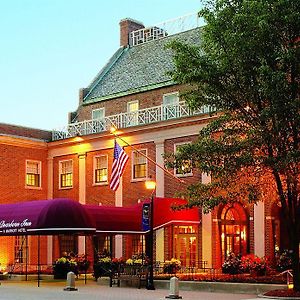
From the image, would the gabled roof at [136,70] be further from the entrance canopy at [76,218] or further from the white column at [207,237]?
the entrance canopy at [76,218]

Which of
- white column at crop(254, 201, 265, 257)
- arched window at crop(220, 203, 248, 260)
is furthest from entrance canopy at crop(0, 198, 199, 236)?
white column at crop(254, 201, 265, 257)

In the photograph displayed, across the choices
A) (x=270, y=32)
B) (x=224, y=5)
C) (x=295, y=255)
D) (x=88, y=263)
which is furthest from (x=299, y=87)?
(x=88, y=263)

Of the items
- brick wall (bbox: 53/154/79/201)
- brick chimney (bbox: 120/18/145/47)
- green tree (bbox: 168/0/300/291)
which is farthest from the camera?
brick chimney (bbox: 120/18/145/47)

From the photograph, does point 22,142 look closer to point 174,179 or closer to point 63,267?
point 63,267

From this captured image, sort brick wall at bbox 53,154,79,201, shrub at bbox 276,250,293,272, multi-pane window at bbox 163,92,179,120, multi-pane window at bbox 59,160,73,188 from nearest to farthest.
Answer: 1. shrub at bbox 276,250,293,272
2. multi-pane window at bbox 163,92,179,120
3. brick wall at bbox 53,154,79,201
4. multi-pane window at bbox 59,160,73,188

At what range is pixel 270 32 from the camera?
2284cm

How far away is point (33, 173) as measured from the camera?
4425 centimetres

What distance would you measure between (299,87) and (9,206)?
16267 mm

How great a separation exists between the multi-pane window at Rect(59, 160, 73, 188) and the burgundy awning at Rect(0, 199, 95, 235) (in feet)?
37.7

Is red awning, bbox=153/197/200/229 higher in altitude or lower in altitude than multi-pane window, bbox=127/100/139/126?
lower

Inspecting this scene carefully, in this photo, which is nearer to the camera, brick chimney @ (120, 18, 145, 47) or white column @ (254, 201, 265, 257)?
white column @ (254, 201, 265, 257)

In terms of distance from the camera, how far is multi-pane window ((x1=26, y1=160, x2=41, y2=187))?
4381cm

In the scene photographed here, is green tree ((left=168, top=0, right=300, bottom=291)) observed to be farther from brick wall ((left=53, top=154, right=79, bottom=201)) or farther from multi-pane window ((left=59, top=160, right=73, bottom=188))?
multi-pane window ((left=59, top=160, right=73, bottom=188))

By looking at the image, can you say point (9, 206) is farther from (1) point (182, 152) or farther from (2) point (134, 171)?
(1) point (182, 152)
